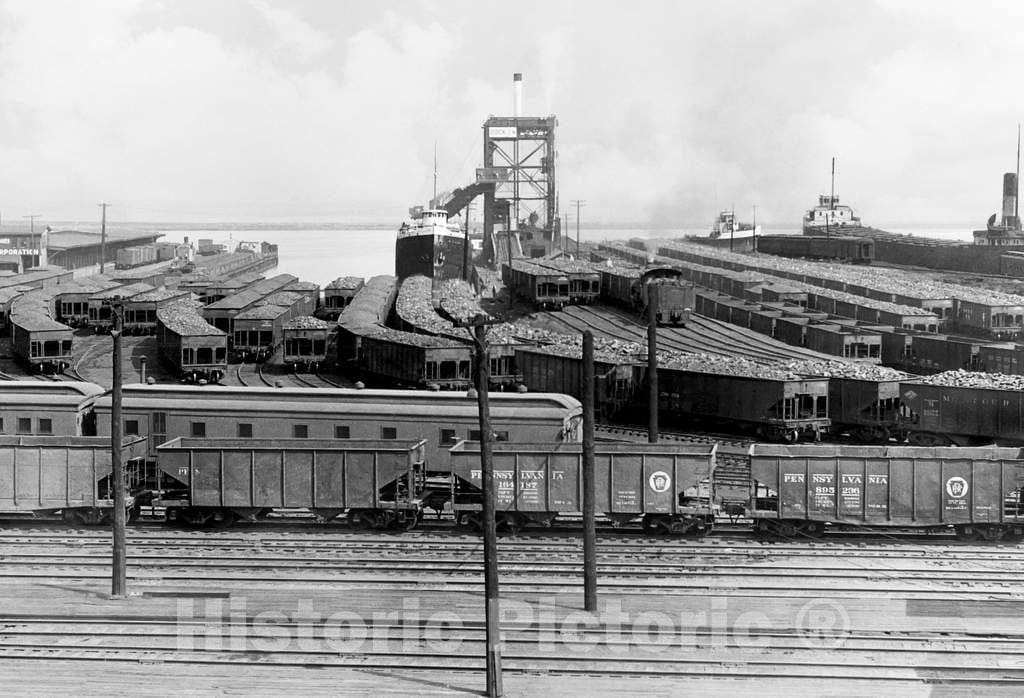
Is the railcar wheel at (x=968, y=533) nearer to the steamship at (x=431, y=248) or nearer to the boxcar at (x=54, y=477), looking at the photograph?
the boxcar at (x=54, y=477)

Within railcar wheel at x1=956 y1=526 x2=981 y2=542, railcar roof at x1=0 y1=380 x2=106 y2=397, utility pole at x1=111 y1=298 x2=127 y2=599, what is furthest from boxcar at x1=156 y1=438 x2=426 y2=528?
railcar wheel at x1=956 y1=526 x2=981 y2=542

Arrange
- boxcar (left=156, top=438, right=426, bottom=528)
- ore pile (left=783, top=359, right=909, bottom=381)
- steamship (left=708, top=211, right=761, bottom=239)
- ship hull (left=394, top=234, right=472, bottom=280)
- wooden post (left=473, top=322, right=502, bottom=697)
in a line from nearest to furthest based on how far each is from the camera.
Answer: wooden post (left=473, top=322, right=502, bottom=697)
boxcar (left=156, top=438, right=426, bottom=528)
ore pile (left=783, top=359, right=909, bottom=381)
ship hull (left=394, top=234, right=472, bottom=280)
steamship (left=708, top=211, right=761, bottom=239)

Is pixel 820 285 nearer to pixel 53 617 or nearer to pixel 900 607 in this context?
pixel 900 607

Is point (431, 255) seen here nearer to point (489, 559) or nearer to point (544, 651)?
point (544, 651)

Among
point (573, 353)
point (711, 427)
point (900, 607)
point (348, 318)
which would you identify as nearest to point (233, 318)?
point (348, 318)

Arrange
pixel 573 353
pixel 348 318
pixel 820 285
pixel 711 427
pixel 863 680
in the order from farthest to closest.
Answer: pixel 820 285, pixel 348 318, pixel 573 353, pixel 711 427, pixel 863 680

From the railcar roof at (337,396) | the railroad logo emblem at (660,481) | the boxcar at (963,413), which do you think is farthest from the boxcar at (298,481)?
the boxcar at (963,413)

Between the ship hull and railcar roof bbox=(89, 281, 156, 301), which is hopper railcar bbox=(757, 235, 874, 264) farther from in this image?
railcar roof bbox=(89, 281, 156, 301)
